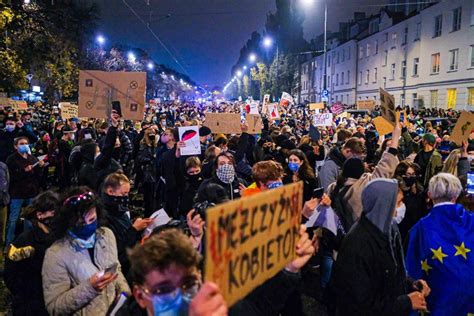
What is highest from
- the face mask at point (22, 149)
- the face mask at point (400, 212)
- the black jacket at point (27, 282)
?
the face mask at point (22, 149)

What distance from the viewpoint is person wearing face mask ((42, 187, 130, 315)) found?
126 inches

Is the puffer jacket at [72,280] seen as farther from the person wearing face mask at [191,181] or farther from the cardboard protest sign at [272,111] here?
the cardboard protest sign at [272,111]

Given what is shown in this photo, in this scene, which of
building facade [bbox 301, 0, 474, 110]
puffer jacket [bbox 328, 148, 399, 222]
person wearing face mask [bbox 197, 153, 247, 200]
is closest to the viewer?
puffer jacket [bbox 328, 148, 399, 222]

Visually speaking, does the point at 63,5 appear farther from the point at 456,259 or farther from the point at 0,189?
the point at 456,259

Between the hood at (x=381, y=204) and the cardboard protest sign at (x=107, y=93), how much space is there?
228 inches

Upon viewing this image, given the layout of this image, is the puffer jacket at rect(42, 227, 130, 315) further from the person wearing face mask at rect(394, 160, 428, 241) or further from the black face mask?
the person wearing face mask at rect(394, 160, 428, 241)

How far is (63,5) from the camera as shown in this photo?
20.5 metres

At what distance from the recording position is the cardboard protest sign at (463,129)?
819 centimetres

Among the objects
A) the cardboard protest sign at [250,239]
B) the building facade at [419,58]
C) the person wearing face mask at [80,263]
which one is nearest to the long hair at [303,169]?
the person wearing face mask at [80,263]

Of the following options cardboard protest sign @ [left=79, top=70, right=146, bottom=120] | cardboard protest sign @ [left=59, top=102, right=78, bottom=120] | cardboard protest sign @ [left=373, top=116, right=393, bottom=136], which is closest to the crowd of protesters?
cardboard protest sign @ [left=79, top=70, right=146, bottom=120]

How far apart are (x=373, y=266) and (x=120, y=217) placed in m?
2.49

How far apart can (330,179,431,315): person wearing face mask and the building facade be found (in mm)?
32793

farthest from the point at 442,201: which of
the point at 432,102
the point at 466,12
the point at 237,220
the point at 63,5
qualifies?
the point at 432,102

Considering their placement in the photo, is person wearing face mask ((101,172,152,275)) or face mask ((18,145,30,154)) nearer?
person wearing face mask ((101,172,152,275))
